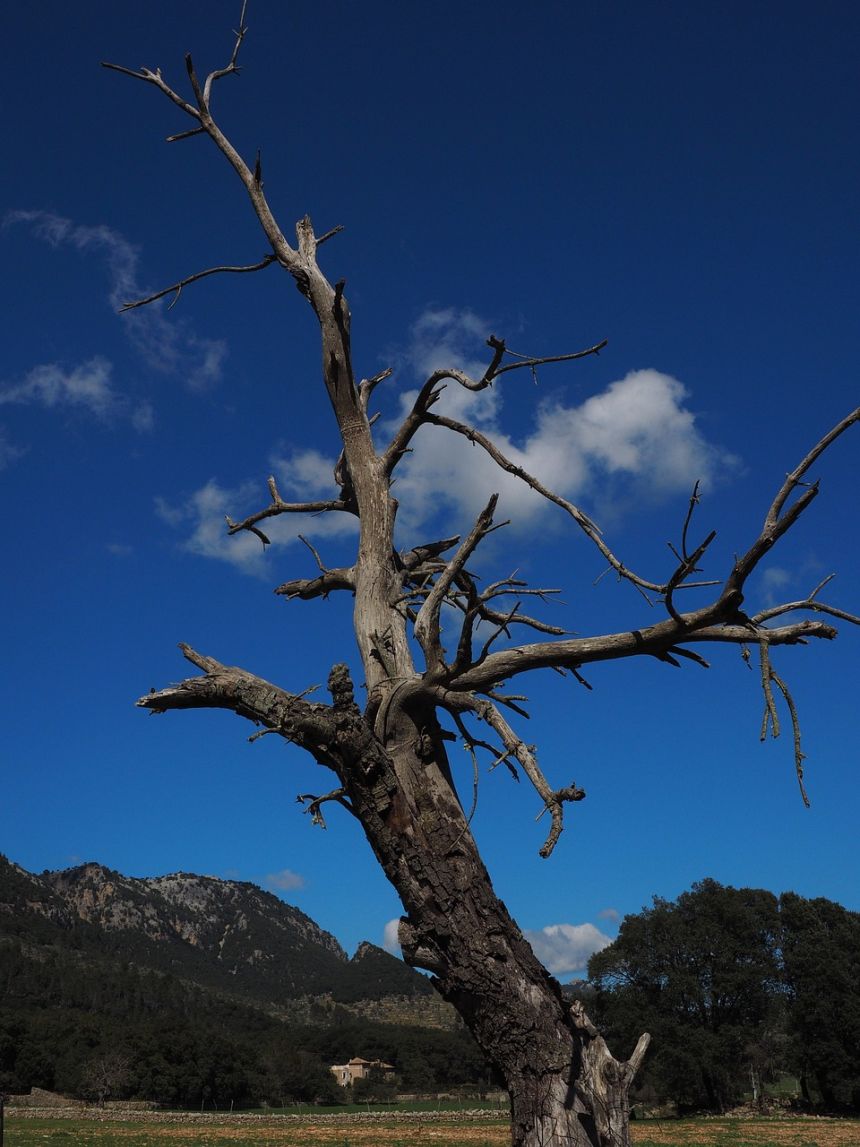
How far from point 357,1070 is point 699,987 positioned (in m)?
56.7

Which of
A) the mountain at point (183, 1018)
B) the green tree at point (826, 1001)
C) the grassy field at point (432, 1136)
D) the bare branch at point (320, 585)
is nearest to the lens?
the bare branch at point (320, 585)

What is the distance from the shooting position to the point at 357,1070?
319 ft

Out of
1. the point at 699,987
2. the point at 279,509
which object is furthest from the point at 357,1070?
the point at 279,509

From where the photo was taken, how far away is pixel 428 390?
5.83 meters

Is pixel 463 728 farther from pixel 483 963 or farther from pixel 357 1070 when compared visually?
pixel 357 1070

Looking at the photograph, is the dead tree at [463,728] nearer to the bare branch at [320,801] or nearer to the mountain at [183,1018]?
the bare branch at [320,801]

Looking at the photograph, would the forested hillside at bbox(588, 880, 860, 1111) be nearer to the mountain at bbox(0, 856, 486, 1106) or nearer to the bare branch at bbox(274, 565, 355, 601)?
the mountain at bbox(0, 856, 486, 1106)

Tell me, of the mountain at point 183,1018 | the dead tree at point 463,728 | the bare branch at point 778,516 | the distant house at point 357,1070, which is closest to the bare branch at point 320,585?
the dead tree at point 463,728

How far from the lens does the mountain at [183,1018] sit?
76.9m

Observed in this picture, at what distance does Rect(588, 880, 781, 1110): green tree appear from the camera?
51.5 meters

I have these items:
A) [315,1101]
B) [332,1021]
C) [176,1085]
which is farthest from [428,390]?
[332,1021]

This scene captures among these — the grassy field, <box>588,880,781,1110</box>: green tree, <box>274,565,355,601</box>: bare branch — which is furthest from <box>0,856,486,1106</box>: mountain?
<box>274,565,355,601</box>: bare branch

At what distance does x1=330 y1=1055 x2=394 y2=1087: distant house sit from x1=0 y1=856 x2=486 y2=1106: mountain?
1934 millimetres

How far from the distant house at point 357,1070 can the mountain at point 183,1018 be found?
1.93m
